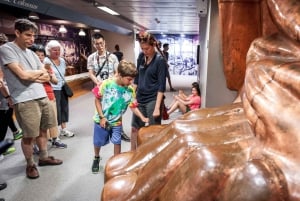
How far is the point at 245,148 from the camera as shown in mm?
724

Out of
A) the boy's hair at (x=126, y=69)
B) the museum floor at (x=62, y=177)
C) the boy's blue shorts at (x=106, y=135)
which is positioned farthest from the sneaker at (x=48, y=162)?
the boy's hair at (x=126, y=69)

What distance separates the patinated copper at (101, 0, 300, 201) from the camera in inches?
22.5

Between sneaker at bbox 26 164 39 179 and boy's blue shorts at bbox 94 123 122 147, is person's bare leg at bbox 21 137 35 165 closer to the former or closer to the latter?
sneaker at bbox 26 164 39 179

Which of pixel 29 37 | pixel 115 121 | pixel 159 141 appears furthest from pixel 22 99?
pixel 159 141

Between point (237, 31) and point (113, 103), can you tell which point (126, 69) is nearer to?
point (113, 103)

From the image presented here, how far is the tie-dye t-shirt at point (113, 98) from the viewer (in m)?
2.44

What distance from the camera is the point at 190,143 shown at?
33.2 inches

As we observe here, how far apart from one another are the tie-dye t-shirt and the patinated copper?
4.82 feet

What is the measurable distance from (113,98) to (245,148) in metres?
1.83

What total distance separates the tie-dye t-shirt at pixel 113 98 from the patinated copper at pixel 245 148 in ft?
4.82

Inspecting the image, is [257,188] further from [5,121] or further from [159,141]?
[5,121]

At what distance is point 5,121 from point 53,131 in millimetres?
569

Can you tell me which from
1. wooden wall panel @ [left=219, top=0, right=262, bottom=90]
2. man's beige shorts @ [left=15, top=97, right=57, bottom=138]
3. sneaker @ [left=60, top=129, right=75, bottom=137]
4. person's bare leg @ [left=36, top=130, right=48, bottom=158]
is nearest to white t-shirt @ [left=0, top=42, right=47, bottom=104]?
man's beige shorts @ [left=15, top=97, right=57, bottom=138]

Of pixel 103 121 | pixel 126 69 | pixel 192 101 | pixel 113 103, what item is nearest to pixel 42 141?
pixel 103 121
